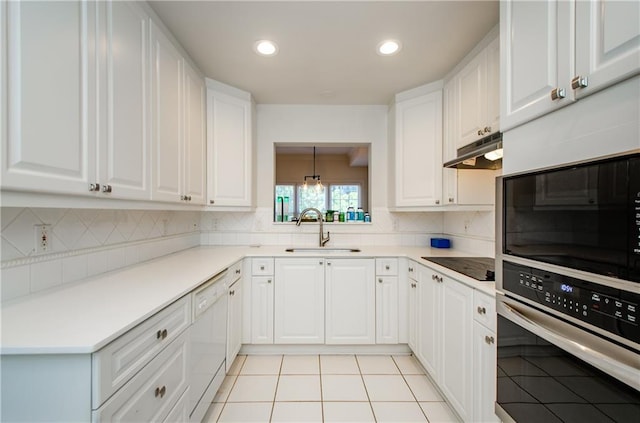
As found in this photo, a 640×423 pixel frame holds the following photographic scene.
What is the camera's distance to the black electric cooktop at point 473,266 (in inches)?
58.4

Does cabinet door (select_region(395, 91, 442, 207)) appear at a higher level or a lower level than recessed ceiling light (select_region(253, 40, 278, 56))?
lower

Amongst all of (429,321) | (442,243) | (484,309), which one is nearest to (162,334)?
(484,309)

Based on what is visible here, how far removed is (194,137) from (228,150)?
1.22ft

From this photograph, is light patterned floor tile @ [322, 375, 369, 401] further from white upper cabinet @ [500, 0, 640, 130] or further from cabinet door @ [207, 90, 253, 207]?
white upper cabinet @ [500, 0, 640, 130]

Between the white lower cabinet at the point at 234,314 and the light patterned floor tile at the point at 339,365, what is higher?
the white lower cabinet at the point at 234,314

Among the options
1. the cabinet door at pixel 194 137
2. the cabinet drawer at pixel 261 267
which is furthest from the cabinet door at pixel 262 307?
the cabinet door at pixel 194 137

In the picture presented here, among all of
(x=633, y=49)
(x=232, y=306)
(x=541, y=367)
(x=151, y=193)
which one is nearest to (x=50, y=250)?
(x=151, y=193)

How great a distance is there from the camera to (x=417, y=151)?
2.46 m

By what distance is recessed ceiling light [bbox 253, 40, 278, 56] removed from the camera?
1.86m

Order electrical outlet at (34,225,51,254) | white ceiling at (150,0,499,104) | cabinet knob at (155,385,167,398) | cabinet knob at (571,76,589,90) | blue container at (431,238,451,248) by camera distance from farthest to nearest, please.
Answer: blue container at (431,238,451,248) < white ceiling at (150,0,499,104) < electrical outlet at (34,225,51,254) < cabinet knob at (155,385,167,398) < cabinet knob at (571,76,589,90)

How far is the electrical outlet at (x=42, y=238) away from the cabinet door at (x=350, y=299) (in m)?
1.77

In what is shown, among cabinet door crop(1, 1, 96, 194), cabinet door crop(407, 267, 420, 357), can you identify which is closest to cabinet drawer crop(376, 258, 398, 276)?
cabinet door crop(407, 267, 420, 357)

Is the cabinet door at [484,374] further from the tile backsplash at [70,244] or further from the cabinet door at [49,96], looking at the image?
the tile backsplash at [70,244]

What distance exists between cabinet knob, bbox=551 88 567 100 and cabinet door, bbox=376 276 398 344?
70.6 inches
